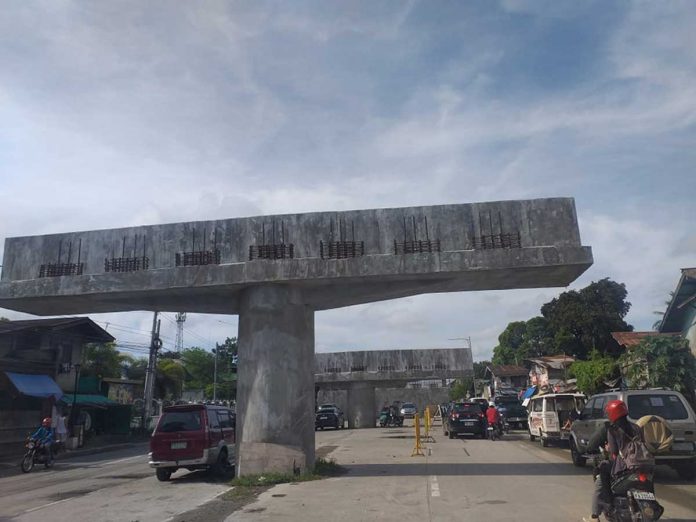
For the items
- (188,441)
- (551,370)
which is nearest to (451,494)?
(188,441)

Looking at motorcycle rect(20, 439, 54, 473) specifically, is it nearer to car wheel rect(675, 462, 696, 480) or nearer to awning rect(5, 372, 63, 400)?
awning rect(5, 372, 63, 400)

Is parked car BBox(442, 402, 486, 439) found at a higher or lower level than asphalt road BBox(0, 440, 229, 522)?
higher

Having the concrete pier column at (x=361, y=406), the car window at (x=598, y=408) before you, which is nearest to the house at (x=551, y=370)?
the concrete pier column at (x=361, y=406)

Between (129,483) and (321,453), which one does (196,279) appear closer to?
(129,483)

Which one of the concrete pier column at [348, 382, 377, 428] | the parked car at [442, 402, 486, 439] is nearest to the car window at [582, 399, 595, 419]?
the parked car at [442, 402, 486, 439]

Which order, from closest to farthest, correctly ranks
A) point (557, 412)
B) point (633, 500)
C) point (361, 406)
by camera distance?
point (633, 500)
point (557, 412)
point (361, 406)

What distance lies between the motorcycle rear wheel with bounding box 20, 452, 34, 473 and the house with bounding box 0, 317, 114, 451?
6755 millimetres

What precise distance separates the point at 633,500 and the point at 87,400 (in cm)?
3184

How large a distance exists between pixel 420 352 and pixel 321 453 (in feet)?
90.8

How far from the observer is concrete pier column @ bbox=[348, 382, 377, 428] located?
150ft

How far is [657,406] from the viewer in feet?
40.6

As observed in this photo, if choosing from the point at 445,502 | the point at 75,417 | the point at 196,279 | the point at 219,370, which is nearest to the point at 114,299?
the point at 196,279

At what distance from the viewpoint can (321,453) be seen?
19.5 meters

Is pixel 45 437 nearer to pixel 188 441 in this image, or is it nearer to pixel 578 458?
pixel 188 441
